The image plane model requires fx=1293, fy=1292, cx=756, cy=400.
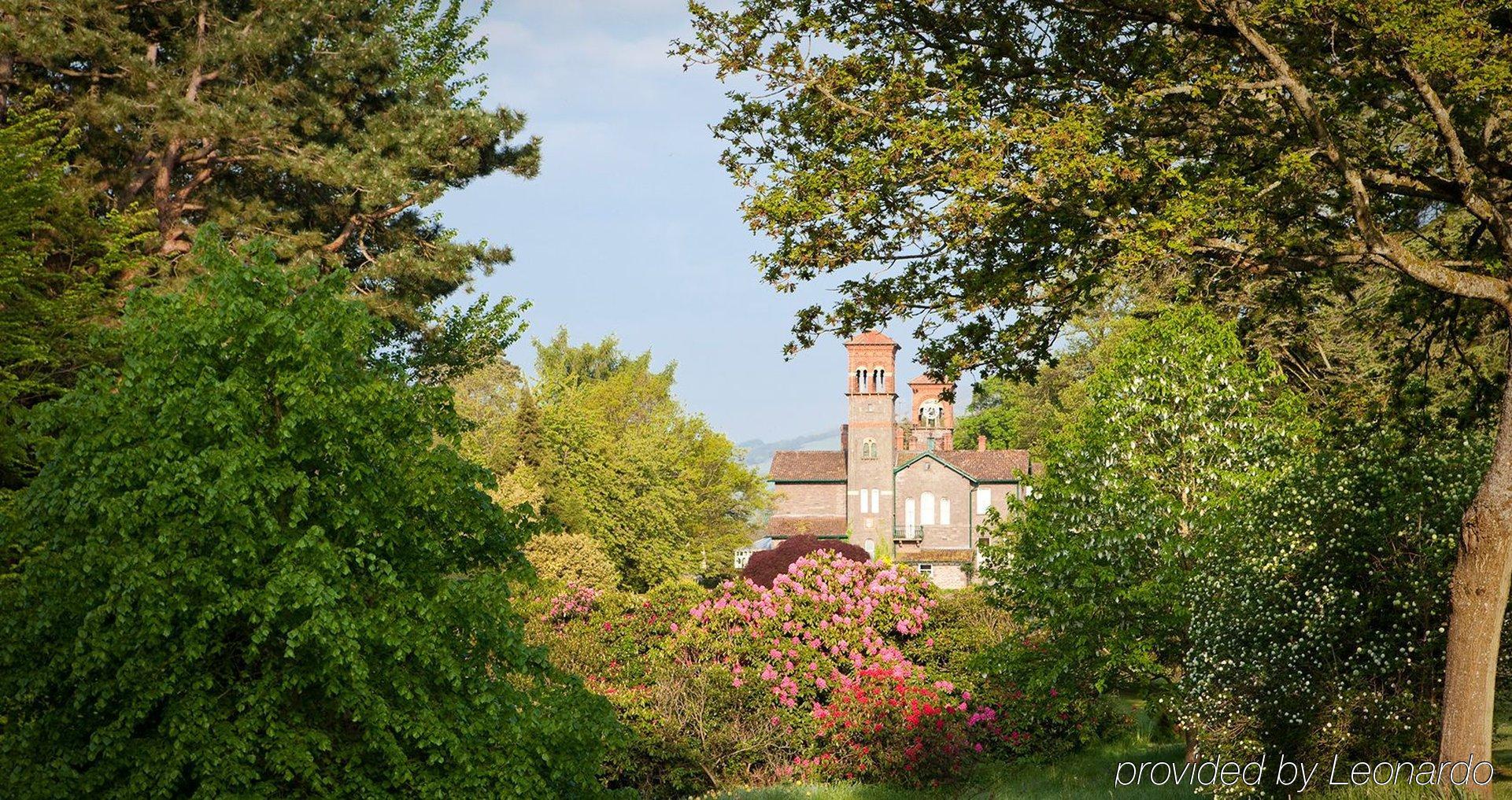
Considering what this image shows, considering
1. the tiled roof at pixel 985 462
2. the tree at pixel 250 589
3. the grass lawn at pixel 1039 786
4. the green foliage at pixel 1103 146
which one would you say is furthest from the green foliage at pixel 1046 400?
the tree at pixel 250 589

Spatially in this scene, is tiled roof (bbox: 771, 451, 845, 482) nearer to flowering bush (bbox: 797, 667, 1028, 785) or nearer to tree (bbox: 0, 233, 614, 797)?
flowering bush (bbox: 797, 667, 1028, 785)

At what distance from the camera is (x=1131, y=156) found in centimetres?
1082


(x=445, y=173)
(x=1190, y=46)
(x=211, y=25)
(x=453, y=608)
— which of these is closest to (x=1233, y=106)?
(x=1190, y=46)

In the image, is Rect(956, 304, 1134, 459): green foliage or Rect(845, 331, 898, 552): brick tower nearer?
Rect(956, 304, 1134, 459): green foliage

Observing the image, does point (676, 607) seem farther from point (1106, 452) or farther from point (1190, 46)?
point (1190, 46)

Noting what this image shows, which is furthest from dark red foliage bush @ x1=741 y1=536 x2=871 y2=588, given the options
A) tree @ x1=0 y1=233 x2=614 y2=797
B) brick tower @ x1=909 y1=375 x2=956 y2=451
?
brick tower @ x1=909 y1=375 x2=956 y2=451

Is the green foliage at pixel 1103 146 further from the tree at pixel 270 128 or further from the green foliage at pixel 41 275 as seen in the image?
the tree at pixel 270 128

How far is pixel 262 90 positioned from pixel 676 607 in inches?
530

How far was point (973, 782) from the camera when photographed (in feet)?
64.5

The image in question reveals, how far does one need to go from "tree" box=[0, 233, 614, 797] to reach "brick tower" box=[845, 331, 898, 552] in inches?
2522

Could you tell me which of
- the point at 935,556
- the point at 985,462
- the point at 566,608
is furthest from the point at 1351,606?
the point at 985,462

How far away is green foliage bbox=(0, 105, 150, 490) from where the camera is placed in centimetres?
1834

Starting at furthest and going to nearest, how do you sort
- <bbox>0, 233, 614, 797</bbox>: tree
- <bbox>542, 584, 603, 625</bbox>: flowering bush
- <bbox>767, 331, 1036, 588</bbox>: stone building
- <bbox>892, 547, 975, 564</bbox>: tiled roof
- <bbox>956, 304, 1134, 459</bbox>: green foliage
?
1. <bbox>767, 331, 1036, 588</bbox>: stone building
2. <bbox>892, 547, 975, 564</bbox>: tiled roof
3. <bbox>956, 304, 1134, 459</bbox>: green foliage
4. <bbox>542, 584, 603, 625</bbox>: flowering bush
5. <bbox>0, 233, 614, 797</bbox>: tree

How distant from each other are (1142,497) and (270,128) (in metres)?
17.5
